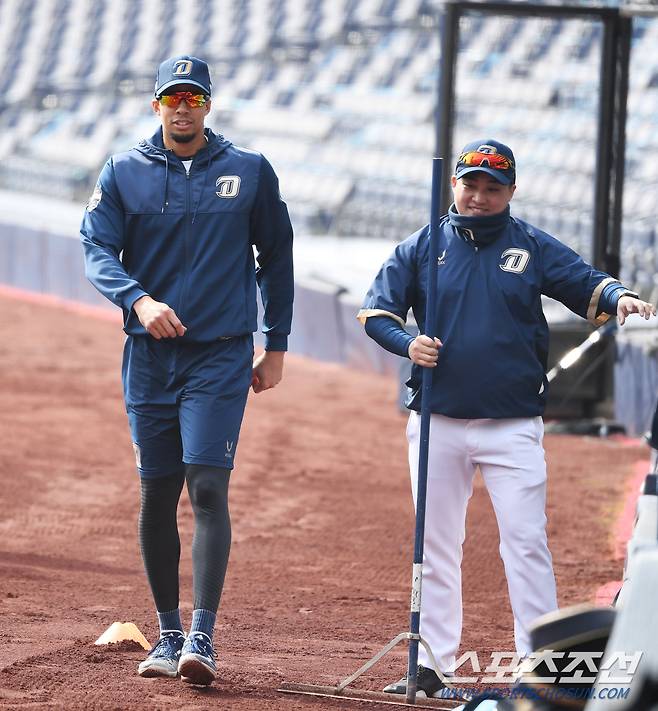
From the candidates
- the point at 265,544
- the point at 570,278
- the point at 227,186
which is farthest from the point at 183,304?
the point at 265,544

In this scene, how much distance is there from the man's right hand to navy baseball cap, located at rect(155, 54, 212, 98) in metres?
0.75

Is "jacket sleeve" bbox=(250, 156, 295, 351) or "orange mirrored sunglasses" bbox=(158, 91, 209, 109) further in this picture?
"jacket sleeve" bbox=(250, 156, 295, 351)

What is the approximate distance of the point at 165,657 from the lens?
191 inches

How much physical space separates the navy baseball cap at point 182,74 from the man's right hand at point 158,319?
750 millimetres

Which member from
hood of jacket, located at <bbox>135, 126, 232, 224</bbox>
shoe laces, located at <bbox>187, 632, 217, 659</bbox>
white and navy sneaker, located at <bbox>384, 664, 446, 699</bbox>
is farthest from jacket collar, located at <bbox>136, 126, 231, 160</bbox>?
white and navy sneaker, located at <bbox>384, 664, 446, 699</bbox>

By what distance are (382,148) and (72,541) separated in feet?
44.1

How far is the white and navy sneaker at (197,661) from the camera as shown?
4602 mm

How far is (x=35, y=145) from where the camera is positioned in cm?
2520

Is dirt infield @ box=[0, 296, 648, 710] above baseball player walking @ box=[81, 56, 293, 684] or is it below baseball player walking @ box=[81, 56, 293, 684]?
below

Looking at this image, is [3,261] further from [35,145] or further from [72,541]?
[72,541]

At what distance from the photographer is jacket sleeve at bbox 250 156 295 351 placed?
197 inches

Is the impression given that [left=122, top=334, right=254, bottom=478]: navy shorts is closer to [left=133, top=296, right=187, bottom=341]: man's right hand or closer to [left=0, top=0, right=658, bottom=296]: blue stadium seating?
[left=133, top=296, right=187, bottom=341]: man's right hand

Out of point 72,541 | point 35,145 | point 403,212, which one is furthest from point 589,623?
point 35,145

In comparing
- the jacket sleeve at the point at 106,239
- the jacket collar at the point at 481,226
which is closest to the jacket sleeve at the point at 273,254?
the jacket sleeve at the point at 106,239
